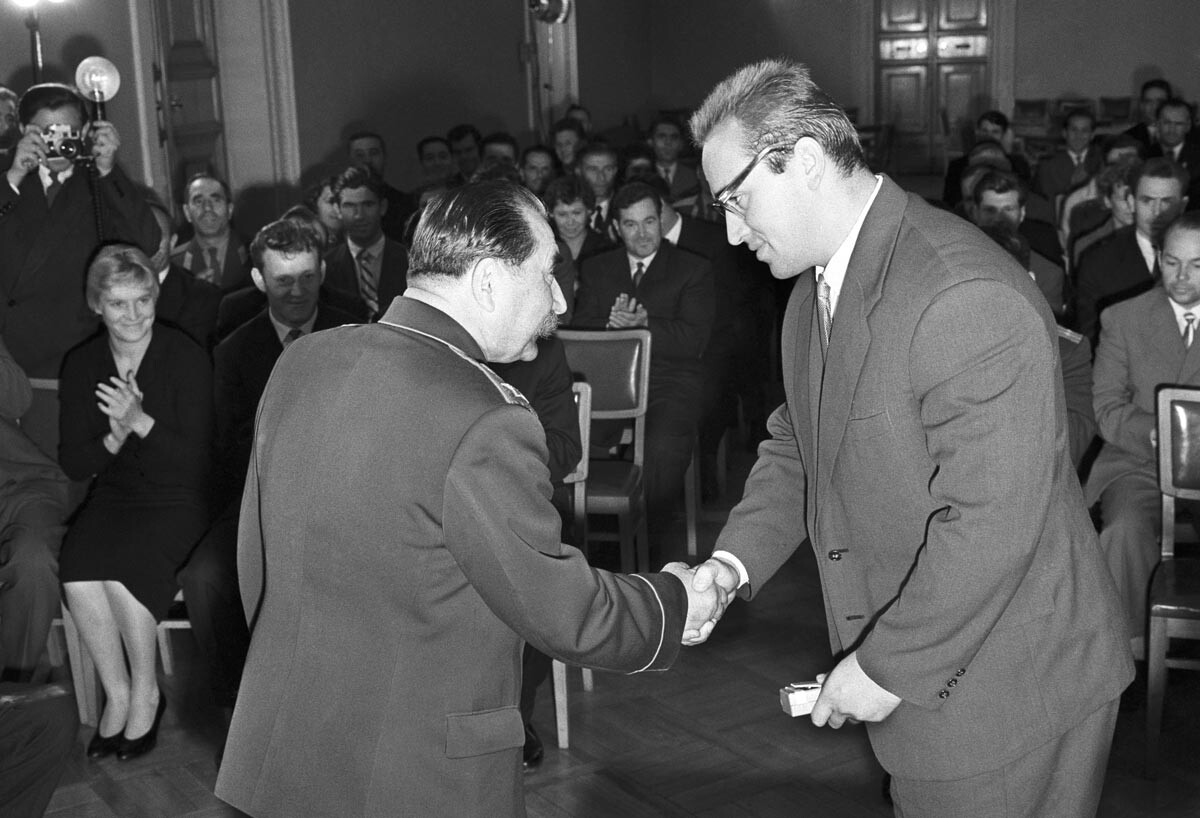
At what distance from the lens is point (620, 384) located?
467cm

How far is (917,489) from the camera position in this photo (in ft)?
5.98

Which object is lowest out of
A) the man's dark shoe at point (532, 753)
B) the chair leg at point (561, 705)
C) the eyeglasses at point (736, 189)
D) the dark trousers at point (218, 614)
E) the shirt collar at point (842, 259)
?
the man's dark shoe at point (532, 753)

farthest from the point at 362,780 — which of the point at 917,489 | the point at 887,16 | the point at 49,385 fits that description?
the point at 887,16

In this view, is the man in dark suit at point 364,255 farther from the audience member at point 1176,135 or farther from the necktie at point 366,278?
the audience member at point 1176,135

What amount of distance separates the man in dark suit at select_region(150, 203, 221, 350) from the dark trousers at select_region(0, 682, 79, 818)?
256 cm

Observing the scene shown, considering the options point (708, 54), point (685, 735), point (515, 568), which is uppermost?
point (708, 54)

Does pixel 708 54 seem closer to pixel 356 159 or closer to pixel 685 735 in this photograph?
pixel 356 159

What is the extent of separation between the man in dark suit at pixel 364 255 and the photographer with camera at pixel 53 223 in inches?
39.7

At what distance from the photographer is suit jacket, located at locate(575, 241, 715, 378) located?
5617mm

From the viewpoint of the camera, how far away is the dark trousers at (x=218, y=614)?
3820 mm

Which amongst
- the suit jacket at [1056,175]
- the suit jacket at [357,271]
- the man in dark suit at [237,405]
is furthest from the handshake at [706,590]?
the suit jacket at [1056,175]

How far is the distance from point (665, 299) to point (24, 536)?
2715 mm

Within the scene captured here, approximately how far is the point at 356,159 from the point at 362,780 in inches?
271

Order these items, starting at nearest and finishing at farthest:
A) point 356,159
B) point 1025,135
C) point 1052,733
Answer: point 1052,733 → point 356,159 → point 1025,135
